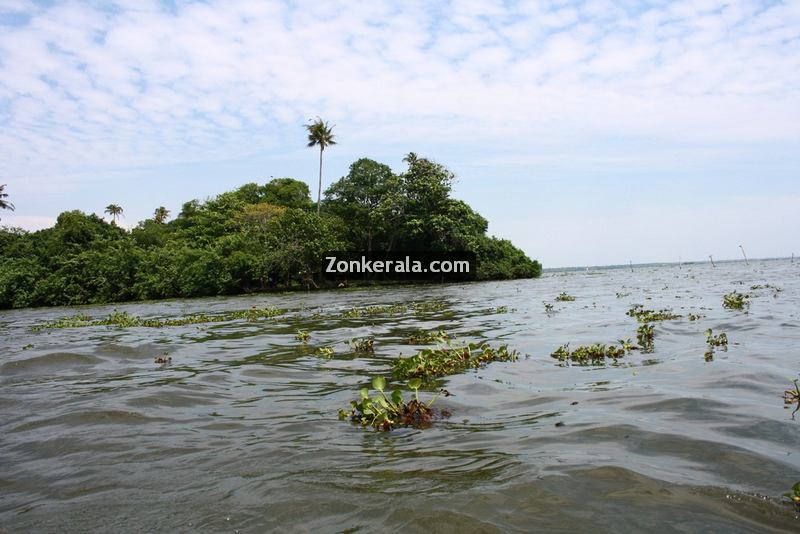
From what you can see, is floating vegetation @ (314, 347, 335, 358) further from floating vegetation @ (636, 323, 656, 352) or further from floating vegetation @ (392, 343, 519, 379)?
floating vegetation @ (636, 323, 656, 352)

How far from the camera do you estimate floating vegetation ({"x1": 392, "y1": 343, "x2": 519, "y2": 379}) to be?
25.1 ft

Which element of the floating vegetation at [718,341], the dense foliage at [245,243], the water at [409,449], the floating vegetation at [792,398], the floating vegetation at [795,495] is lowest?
the water at [409,449]

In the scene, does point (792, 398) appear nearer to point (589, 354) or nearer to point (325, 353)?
point (589, 354)

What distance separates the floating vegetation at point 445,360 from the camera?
765 cm

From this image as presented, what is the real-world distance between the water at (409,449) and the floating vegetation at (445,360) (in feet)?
1.37

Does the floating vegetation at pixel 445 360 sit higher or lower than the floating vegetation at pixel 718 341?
lower

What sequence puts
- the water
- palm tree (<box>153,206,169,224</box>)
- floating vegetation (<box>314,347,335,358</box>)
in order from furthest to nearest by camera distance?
palm tree (<box>153,206,169,224</box>) < floating vegetation (<box>314,347,335,358</box>) < the water

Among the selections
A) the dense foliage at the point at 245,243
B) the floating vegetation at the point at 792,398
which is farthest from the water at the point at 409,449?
the dense foliage at the point at 245,243

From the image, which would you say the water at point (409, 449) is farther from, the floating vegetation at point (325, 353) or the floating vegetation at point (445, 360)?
the floating vegetation at point (445, 360)

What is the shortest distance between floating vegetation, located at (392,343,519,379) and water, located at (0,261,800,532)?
1.37 ft

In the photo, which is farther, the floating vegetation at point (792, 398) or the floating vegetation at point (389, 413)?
the floating vegetation at point (792, 398)

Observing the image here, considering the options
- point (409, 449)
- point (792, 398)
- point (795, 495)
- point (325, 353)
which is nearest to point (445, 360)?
point (325, 353)

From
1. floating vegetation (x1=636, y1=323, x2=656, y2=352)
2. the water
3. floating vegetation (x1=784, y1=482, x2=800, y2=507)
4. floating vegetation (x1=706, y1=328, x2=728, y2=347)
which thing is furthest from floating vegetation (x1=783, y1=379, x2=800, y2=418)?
floating vegetation (x1=706, y1=328, x2=728, y2=347)

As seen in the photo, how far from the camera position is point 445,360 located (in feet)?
27.2
